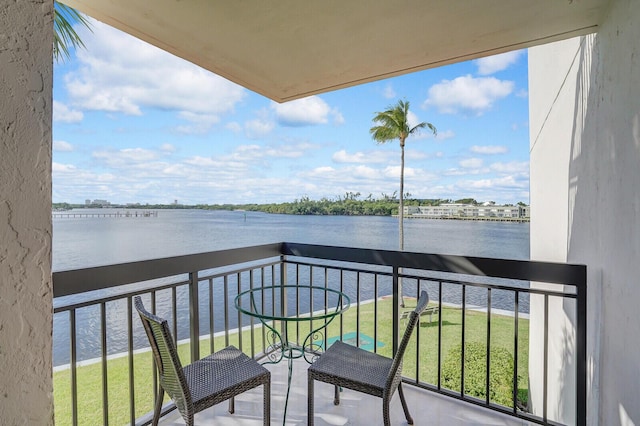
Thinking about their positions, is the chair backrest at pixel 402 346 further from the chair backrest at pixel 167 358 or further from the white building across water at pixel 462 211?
the white building across water at pixel 462 211

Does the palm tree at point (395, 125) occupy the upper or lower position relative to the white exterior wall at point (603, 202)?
upper

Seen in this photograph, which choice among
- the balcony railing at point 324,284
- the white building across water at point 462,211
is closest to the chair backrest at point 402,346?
the balcony railing at point 324,284

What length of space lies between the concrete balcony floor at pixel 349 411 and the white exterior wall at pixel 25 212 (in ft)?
5.64

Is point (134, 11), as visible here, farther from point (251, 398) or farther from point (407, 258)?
point (251, 398)

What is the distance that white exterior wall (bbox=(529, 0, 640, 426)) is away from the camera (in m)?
1.44

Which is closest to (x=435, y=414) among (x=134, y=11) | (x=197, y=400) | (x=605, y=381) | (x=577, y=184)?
(x=605, y=381)

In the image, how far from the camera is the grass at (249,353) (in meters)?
5.52

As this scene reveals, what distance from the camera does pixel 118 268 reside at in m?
1.90

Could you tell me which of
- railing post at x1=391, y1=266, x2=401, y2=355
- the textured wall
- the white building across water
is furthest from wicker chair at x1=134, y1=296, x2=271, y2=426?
the white building across water

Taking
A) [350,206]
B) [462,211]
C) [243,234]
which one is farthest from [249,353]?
Answer: [243,234]

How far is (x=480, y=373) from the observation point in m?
8.92

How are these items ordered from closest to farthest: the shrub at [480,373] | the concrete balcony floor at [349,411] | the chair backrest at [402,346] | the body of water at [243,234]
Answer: the chair backrest at [402,346]
the concrete balcony floor at [349,411]
the shrub at [480,373]
the body of water at [243,234]

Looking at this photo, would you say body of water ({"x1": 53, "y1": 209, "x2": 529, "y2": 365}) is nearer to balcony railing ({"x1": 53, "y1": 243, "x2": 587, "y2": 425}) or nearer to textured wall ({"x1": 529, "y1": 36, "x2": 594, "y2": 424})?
textured wall ({"x1": 529, "y1": 36, "x2": 594, "y2": 424})

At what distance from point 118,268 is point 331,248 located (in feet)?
5.05
